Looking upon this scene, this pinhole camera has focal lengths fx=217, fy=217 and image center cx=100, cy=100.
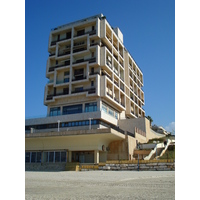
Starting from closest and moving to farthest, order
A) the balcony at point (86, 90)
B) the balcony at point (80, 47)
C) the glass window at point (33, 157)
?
the glass window at point (33, 157) < the balcony at point (86, 90) < the balcony at point (80, 47)

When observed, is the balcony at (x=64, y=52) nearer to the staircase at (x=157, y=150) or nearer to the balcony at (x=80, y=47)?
the balcony at (x=80, y=47)

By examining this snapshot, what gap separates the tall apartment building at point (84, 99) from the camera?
1382 inches

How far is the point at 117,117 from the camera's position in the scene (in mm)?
46969

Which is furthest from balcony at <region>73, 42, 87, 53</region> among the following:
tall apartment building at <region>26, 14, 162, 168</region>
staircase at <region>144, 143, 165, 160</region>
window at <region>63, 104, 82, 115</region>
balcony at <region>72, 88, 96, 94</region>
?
staircase at <region>144, 143, 165, 160</region>

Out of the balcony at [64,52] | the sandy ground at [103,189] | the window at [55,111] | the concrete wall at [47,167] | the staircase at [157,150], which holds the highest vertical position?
the balcony at [64,52]

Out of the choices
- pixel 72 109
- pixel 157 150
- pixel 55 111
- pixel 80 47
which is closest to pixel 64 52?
pixel 80 47

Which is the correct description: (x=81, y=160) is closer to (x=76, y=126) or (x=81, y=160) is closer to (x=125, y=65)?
(x=76, y=126)

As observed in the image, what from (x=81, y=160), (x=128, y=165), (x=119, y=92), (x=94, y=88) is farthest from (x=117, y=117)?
(x=128, y=165)

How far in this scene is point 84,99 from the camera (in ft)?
136

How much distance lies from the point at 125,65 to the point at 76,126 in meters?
24.7

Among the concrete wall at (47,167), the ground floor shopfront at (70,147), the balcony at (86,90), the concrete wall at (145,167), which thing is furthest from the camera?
the balcony at (86,90)

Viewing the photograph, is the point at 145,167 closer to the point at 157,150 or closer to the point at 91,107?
the point at 157,150

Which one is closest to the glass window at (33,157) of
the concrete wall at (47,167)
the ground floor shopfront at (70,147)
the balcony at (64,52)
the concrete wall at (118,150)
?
the ground floor shopfront at (70,147)

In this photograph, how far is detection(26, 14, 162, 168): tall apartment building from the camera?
35.1m
